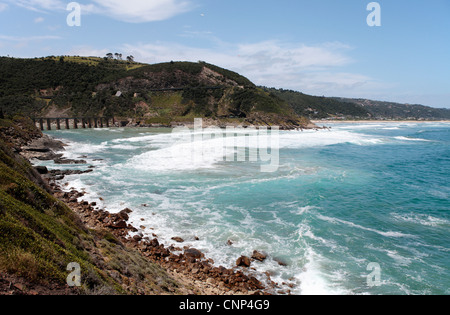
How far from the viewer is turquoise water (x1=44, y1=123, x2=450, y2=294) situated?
10719 mm

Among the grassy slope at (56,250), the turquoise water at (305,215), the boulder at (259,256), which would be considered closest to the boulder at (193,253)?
the turquoise water at (305,215)

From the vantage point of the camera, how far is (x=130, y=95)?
104m

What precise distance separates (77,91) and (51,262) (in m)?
114

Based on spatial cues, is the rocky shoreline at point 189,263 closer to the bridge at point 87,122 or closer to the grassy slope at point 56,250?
the grassy slope at point 56,250

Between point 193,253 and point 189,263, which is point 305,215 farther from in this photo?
point 189,263

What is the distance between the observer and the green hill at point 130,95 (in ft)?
305

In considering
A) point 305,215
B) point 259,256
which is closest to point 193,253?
point 259,256

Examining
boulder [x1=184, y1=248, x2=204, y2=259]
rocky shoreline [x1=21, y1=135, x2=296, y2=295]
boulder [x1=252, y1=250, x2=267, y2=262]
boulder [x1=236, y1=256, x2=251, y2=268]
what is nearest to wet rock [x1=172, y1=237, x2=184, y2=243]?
rocky shoreline [x1=21, y1=135, x2=296, y2=295]

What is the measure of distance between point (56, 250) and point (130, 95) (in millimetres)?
106252

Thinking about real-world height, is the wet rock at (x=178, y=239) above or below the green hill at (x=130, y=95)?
below

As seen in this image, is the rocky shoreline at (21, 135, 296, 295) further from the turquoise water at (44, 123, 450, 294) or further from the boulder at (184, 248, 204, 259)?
the turquoise water at (44, 123, 450, 294)

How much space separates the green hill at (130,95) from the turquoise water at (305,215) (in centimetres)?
6973

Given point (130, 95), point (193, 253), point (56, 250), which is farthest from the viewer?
point (130, 95)

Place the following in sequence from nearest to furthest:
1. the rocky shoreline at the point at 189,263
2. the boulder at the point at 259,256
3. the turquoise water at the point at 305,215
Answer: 1. the rocky shoreline at the point at 189,263
2. the turquoise water at the point at 305,215
3. the boulder at the point at 259,256
